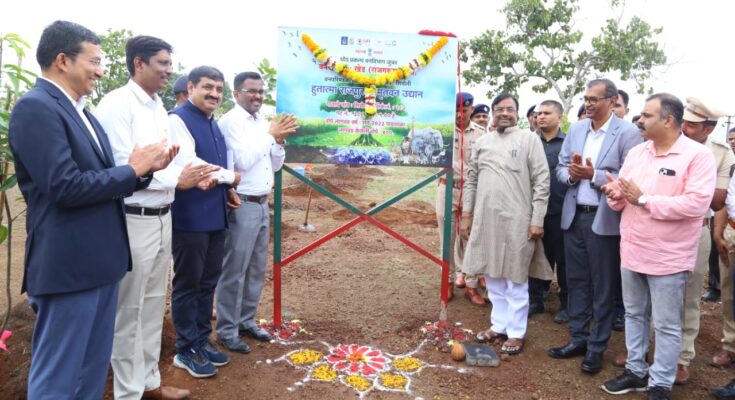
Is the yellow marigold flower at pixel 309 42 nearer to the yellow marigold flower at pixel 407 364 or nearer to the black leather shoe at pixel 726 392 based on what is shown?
the yellow marigold flower at pixel 407 364

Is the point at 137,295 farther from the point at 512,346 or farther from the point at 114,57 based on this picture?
the point at 114,57

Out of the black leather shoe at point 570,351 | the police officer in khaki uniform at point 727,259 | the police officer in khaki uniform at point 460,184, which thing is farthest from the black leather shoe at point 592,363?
the police officer in khaki uniform at point 460,184

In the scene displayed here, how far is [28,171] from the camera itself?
6.87ft

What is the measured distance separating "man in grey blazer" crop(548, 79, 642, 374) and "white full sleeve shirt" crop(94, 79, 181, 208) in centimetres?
283

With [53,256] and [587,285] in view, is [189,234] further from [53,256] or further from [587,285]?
[587,285]

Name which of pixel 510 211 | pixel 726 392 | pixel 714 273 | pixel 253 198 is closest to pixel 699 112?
pixel 510 211

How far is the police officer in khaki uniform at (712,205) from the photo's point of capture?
3.64 m

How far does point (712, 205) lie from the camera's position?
12.4ft

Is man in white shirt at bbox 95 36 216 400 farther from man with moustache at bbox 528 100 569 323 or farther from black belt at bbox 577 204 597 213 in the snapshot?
man with moustache at bbox 528 100 569 323

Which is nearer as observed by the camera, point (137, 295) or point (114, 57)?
point (137, 295)

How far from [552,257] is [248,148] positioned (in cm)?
321

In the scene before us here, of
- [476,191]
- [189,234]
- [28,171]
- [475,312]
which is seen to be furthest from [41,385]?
[475,312]

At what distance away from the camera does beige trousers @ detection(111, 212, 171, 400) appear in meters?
2.82

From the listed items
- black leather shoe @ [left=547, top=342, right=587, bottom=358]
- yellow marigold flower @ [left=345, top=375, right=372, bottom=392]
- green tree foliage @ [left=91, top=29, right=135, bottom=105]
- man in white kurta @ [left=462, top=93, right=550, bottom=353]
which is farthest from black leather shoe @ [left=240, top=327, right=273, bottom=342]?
green tree foliage @ [left=91, top=29, right=135, bottom=105]
